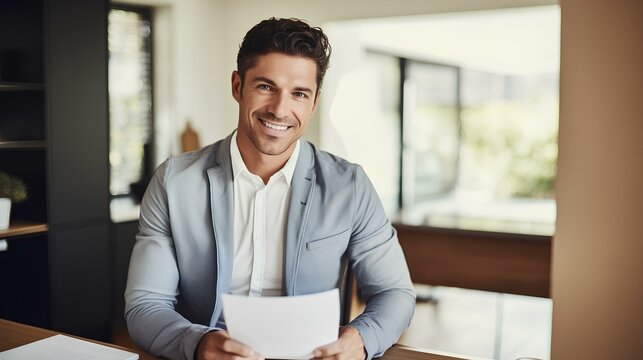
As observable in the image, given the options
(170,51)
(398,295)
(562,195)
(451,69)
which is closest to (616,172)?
(562,195)

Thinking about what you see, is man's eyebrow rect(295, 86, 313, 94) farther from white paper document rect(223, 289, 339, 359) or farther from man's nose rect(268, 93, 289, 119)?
white paper document rect(223, 289, 339, 359)

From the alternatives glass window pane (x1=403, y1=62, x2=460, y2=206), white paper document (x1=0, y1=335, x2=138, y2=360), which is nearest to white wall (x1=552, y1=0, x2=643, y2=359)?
white paper document (x1=0, y1=335, x2=138, y2=360)

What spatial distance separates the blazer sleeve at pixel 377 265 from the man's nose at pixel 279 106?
0.29 m

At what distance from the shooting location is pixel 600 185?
7.53 feet

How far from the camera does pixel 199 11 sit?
16.8 ft

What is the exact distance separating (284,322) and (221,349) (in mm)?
176

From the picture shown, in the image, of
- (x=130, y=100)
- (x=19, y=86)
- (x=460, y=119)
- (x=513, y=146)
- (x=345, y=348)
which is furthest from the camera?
(x=460, y=119)

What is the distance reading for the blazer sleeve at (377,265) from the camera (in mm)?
1739

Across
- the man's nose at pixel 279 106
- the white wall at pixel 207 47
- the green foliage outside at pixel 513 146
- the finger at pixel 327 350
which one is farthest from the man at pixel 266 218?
the green foliage outside at pixel 513 146

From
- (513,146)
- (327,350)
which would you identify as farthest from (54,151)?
(513,146)

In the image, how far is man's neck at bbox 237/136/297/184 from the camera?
187cm

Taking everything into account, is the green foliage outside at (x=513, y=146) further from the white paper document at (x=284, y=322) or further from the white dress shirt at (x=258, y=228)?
the white paper document at (x=284, y=322)

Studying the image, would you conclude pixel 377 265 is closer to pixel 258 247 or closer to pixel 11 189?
pixel 258 247

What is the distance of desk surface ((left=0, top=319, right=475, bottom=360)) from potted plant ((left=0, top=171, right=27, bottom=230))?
68.1 inches
